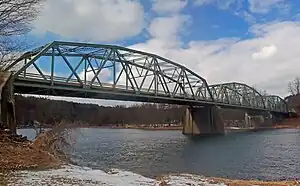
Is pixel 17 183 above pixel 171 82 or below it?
below

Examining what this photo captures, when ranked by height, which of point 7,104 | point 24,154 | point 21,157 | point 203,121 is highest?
point 7,104

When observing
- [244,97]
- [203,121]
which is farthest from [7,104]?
[244,97]

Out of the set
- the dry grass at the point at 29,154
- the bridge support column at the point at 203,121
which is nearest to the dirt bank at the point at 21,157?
the dry grass at the point at 29,154

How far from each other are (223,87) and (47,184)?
4975 inches

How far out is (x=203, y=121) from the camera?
111375 millimetres

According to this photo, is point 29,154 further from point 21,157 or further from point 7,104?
point 7,104

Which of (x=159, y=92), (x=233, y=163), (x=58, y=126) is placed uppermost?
(x=159, y=92)

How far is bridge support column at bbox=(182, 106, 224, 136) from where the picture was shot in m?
109

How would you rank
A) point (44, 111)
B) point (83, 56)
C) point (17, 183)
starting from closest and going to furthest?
point (17, 183) → point (44, 111) → point (83, 56)

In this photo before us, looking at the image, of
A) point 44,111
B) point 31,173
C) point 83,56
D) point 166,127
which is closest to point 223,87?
point 166,127

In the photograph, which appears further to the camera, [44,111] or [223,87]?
[223,87]

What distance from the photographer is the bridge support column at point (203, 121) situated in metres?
109

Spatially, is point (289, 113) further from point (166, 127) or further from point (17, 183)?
point (17, 183)

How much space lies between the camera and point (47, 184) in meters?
13.4
